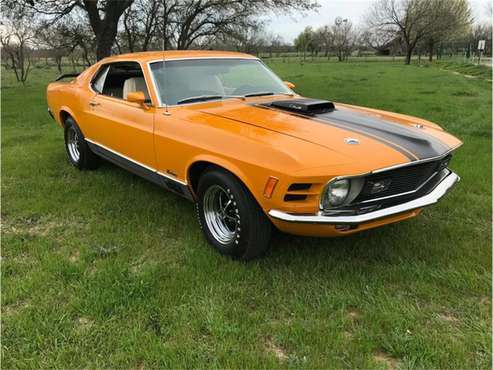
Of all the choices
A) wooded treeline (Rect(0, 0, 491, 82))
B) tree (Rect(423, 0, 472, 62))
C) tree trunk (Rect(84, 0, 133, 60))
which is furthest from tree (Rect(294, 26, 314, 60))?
tree trunk (Rect(84, 0, 133, 60))

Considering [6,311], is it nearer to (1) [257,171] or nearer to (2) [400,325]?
(1) [257,171]

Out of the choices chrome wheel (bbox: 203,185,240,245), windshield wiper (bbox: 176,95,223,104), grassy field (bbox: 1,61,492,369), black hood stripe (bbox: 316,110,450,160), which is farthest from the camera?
windshield wiper (bbox: 176,95,223,104)

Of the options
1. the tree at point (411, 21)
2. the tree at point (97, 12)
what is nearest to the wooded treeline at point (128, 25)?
the tree at point (97, 12)

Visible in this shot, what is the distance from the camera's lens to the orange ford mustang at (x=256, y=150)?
268 cm

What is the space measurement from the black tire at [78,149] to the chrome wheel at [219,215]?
8.39 ft

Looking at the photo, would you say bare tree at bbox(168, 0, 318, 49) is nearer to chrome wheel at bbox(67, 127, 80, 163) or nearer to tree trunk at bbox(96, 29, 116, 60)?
tree trunk at bbox(96, 29, 116, 60)

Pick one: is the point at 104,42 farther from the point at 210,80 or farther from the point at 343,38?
the point at 343,38

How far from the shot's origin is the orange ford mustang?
2684 millimetres

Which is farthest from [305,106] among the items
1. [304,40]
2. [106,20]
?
[304,40]

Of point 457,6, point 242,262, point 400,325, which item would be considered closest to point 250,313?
point 242,262

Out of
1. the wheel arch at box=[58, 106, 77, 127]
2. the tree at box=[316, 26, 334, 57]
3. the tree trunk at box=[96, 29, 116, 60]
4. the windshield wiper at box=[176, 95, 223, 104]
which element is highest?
the tree at box=[316, 26, 334, 57]

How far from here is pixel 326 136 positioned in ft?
9.80

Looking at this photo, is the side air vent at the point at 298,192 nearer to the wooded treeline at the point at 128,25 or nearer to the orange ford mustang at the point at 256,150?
the orange ford mustang at the point at 256,150

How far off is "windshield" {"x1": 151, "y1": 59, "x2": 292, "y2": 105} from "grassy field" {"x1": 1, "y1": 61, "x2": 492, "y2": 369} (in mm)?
1161
